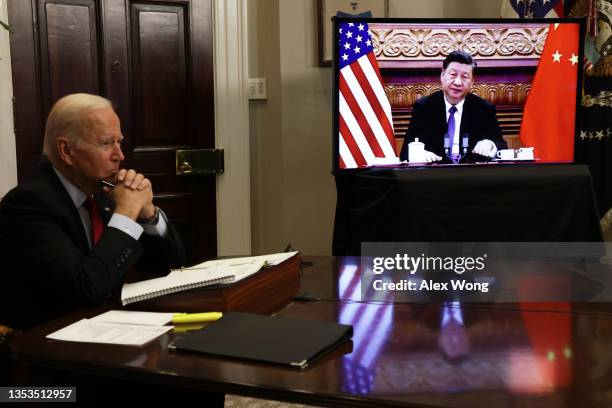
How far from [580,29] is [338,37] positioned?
1288 mm

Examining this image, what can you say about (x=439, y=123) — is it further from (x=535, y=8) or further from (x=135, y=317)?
(x=135, y=317)

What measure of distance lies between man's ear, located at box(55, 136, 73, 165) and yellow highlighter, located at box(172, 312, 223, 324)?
2.26ft

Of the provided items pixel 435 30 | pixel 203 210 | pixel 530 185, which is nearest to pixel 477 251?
pixel 530 185

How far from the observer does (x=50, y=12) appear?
11.6 ft

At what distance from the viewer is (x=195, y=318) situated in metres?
1.39

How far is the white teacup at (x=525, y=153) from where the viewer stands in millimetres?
3752

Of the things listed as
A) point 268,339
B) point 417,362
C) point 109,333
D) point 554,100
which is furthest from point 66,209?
point 554,100

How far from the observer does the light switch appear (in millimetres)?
4082

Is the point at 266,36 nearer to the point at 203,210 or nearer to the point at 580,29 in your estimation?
the point at 203,210

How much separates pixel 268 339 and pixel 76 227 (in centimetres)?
75

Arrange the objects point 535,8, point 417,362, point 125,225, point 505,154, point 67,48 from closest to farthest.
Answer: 1. point 417,362
2. point 125,225
3. point 67,48
4. point 505,154
5. point 535,8

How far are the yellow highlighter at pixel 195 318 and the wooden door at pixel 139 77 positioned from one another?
95.0 inches

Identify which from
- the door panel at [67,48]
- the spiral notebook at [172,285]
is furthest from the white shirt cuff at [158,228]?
the door panel at [67,48]

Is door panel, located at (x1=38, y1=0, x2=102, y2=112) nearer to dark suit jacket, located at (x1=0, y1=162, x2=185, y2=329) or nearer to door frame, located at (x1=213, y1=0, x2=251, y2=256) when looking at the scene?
door frame, located at (x1=213, y1=0, x2=251, y2=256)
